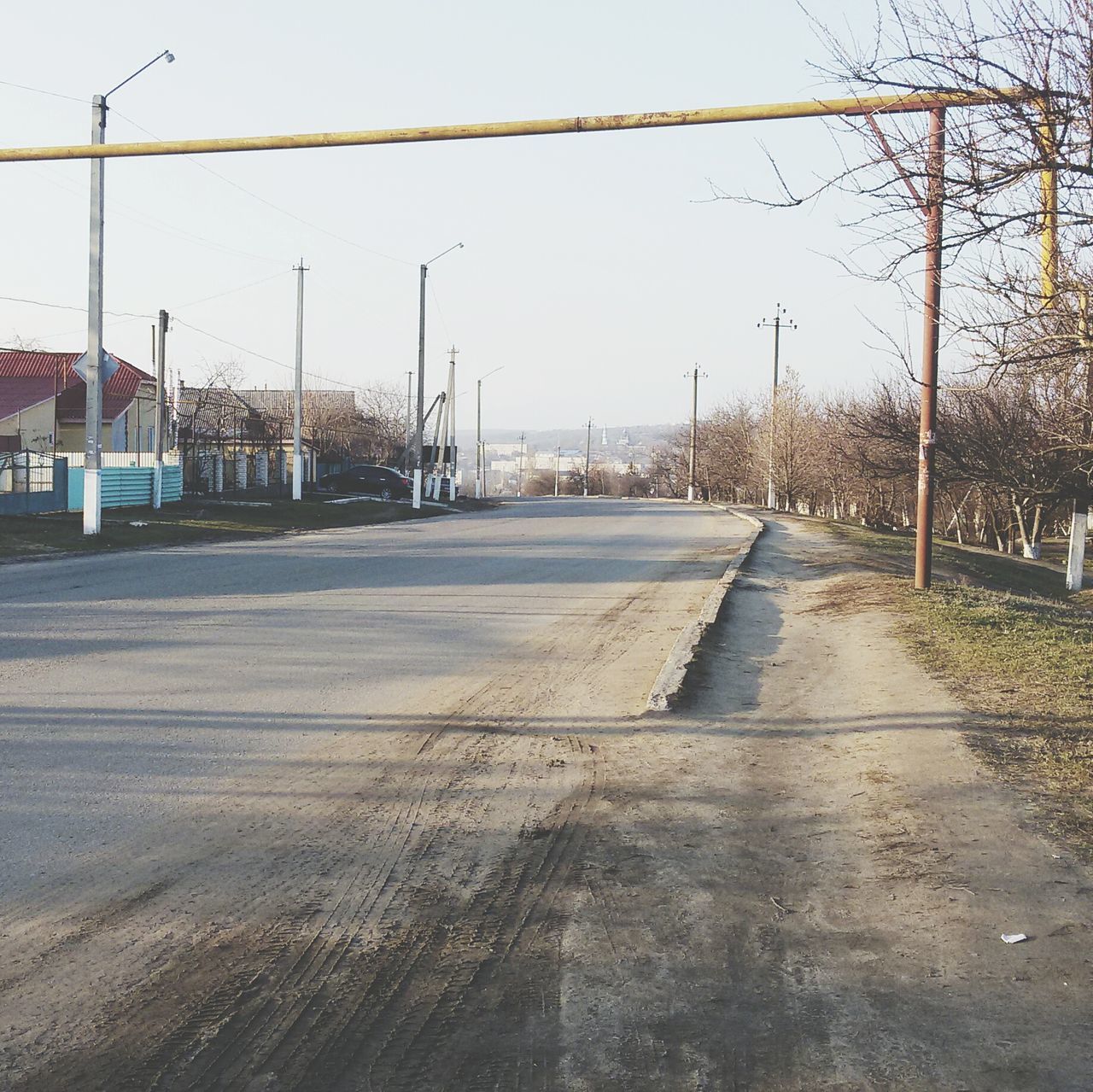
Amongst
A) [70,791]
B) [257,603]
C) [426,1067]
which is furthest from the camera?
[257,603]

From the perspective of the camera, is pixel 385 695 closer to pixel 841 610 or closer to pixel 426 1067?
pixel 426 1067

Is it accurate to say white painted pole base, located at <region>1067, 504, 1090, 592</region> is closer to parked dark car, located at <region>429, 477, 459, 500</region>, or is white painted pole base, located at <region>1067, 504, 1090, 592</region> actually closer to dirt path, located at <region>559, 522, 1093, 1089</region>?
dirt path, located at <region>559, 522, 1093, 1089</region>

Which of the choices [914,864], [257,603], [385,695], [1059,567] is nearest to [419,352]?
[1059,567]

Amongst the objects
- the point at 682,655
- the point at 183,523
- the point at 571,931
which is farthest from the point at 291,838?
the point at 183,523

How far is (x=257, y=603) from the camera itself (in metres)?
12.7

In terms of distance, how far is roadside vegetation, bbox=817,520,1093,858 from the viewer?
234 inches

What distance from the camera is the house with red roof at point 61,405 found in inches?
1865

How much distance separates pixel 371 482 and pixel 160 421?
2401cm

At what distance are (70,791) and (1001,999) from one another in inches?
161

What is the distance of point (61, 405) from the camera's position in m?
49.8

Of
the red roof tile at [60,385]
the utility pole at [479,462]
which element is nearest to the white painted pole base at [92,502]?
the red roof tile at [60,385]

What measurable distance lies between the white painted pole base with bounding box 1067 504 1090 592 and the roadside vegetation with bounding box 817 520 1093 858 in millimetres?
9385

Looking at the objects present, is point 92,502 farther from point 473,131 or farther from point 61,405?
point 61,405

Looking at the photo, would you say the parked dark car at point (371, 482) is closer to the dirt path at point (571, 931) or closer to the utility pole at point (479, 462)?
the utility pole at point (479, 462)
